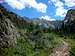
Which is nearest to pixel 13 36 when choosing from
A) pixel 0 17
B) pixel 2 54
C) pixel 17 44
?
pixel 17 44

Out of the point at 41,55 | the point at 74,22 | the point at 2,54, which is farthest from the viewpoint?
the point at 74,22

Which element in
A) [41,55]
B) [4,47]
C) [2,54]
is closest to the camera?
[2,54]

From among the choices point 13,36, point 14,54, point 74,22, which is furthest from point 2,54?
point 74,22

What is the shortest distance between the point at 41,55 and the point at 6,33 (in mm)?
6564

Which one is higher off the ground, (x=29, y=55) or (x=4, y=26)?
(x=4, y=26)

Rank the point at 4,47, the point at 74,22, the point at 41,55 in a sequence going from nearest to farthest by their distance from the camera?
the point at 4,47 → the point at 41,55 → the point at 74,22

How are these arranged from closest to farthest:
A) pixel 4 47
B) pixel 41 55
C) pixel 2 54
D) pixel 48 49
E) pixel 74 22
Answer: pixel 2 54
pixel 4 47
pixel 41 55
pixel 48 49
pixel 74 22

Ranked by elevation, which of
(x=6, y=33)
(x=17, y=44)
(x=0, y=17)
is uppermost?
(x=0, y=17)

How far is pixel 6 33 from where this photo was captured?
108ft

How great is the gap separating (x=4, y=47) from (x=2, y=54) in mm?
2679

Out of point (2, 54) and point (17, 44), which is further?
point (17, 44)

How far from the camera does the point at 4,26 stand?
33.4 m

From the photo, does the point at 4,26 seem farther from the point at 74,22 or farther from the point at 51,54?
the point at 74,22

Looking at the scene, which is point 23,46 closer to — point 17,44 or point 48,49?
point 17,44
